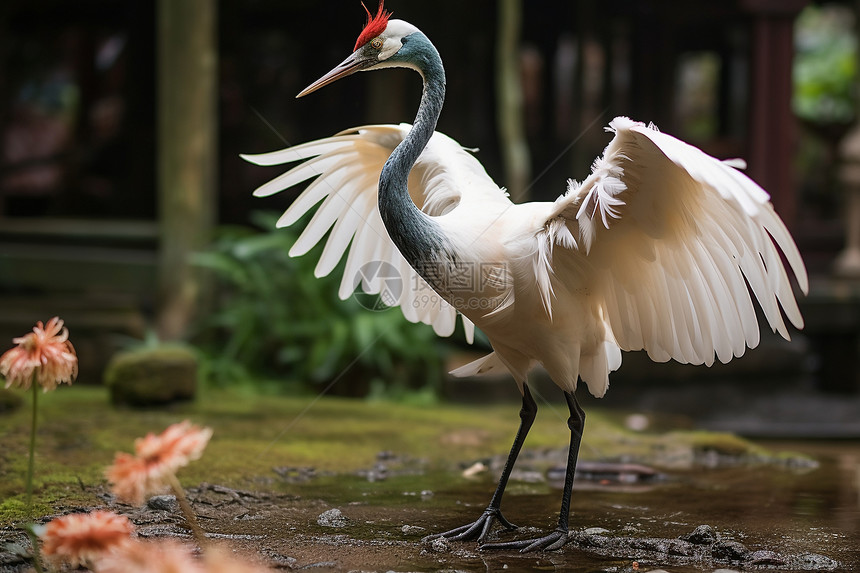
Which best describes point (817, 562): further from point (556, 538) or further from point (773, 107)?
point (773, 107)

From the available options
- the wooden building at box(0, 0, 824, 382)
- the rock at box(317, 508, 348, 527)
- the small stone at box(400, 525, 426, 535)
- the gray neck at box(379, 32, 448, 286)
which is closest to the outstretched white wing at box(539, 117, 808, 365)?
the gray neck at box(379, 32, 448, 286)

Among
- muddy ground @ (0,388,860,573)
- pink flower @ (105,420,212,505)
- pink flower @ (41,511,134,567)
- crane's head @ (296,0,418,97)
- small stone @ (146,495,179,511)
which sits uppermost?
crane's head @ (296,0,418,97)

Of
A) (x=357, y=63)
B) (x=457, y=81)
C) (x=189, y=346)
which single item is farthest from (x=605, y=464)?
(x=457, y=81)

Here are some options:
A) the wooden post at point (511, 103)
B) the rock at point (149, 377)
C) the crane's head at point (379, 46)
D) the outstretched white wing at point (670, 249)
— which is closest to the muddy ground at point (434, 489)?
the rock at point (149, 377)

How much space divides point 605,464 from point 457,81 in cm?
624

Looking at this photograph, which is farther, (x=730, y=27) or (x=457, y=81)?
(x=730, y=27)

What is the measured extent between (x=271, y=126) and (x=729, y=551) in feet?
19.0

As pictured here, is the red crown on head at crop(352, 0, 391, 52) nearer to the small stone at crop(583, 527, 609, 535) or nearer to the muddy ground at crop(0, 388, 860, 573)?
the muddy ground at crop(0, 388, 860, 573)

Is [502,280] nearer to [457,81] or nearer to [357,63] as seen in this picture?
[357,63]

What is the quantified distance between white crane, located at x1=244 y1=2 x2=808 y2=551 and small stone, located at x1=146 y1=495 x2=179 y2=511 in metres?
1.08

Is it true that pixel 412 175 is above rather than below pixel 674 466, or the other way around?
Result: above

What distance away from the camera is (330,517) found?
11.4 ft

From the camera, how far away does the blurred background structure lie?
720 cm

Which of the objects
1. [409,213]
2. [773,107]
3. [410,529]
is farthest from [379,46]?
[773,107]
